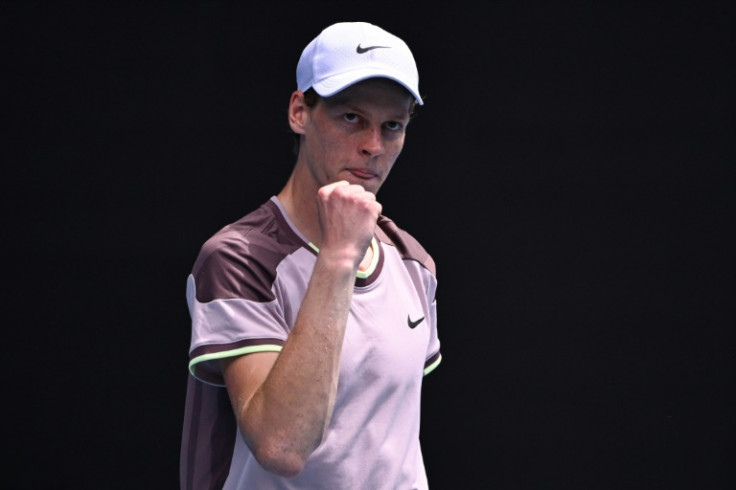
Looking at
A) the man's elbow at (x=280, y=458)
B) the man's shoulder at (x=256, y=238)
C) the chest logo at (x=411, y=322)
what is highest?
the man's shoulder at (x=256, y=238)

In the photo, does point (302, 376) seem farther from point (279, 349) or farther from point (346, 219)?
point (346, 219)

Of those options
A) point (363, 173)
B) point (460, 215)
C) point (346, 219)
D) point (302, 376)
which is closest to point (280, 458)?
point (302, 376)

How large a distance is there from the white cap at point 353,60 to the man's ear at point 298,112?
1cm

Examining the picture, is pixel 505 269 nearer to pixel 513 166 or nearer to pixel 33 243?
pixel 513 166

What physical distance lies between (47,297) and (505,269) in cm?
121

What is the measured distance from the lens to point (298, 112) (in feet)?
4.80

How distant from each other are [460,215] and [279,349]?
1408 mm

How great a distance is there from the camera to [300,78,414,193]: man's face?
140 centimetres

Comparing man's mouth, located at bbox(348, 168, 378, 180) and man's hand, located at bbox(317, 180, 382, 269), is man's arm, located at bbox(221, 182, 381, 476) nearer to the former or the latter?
man's hand, located at bbox(317, 180, 382, 269)

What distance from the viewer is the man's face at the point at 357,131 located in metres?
1.40

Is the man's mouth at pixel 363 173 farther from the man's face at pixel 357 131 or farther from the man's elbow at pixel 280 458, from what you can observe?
the man's elbow at pixel 280 458

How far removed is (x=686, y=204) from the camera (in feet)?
8.81

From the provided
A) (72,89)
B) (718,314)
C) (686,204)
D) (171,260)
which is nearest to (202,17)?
(72,89)

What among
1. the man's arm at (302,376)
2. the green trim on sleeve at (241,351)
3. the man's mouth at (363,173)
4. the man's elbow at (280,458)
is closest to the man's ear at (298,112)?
the man's mouth at (363,173)
